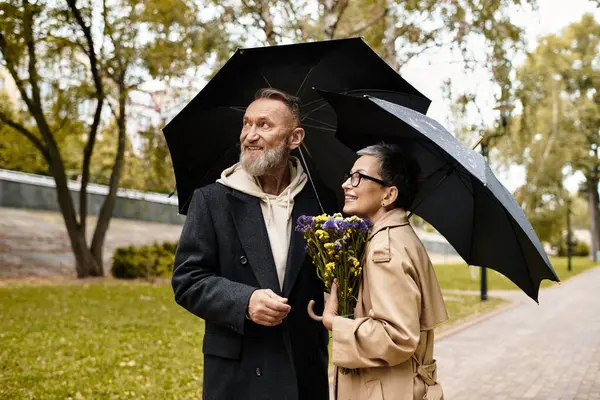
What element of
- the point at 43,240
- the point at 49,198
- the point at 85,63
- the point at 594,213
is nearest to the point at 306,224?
the point at 85,63

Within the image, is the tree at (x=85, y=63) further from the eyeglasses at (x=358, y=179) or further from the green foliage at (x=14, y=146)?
the eyeglasses at (x=358, y=179)

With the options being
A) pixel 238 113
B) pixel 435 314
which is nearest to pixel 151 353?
pixel 238 113

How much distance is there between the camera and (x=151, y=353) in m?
9.38

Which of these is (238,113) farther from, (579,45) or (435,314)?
(579,45)

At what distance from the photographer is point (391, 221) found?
271cm

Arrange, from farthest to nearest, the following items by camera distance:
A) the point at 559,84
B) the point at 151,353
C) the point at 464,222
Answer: the point at 559,84
the point at 151,353
the point at 464,222

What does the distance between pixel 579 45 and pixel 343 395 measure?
2041 inches

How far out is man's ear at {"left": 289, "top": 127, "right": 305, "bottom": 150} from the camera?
3153mm

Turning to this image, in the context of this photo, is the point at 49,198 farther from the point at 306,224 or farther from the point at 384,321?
the point at 384,321

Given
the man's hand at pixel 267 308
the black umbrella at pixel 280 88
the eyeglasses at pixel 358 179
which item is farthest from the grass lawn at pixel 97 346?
the eyeglasses at pixel 358 179

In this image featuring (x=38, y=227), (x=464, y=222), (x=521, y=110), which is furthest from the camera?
(x=38, y=227)

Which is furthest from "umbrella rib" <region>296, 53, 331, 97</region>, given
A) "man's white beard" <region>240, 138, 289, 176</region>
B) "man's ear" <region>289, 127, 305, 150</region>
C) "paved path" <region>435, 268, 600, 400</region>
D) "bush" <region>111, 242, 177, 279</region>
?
"bush" <region>111, 242, 177, 279</region>

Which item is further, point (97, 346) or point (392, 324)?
point (97, 346)

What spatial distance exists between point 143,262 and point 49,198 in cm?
965
